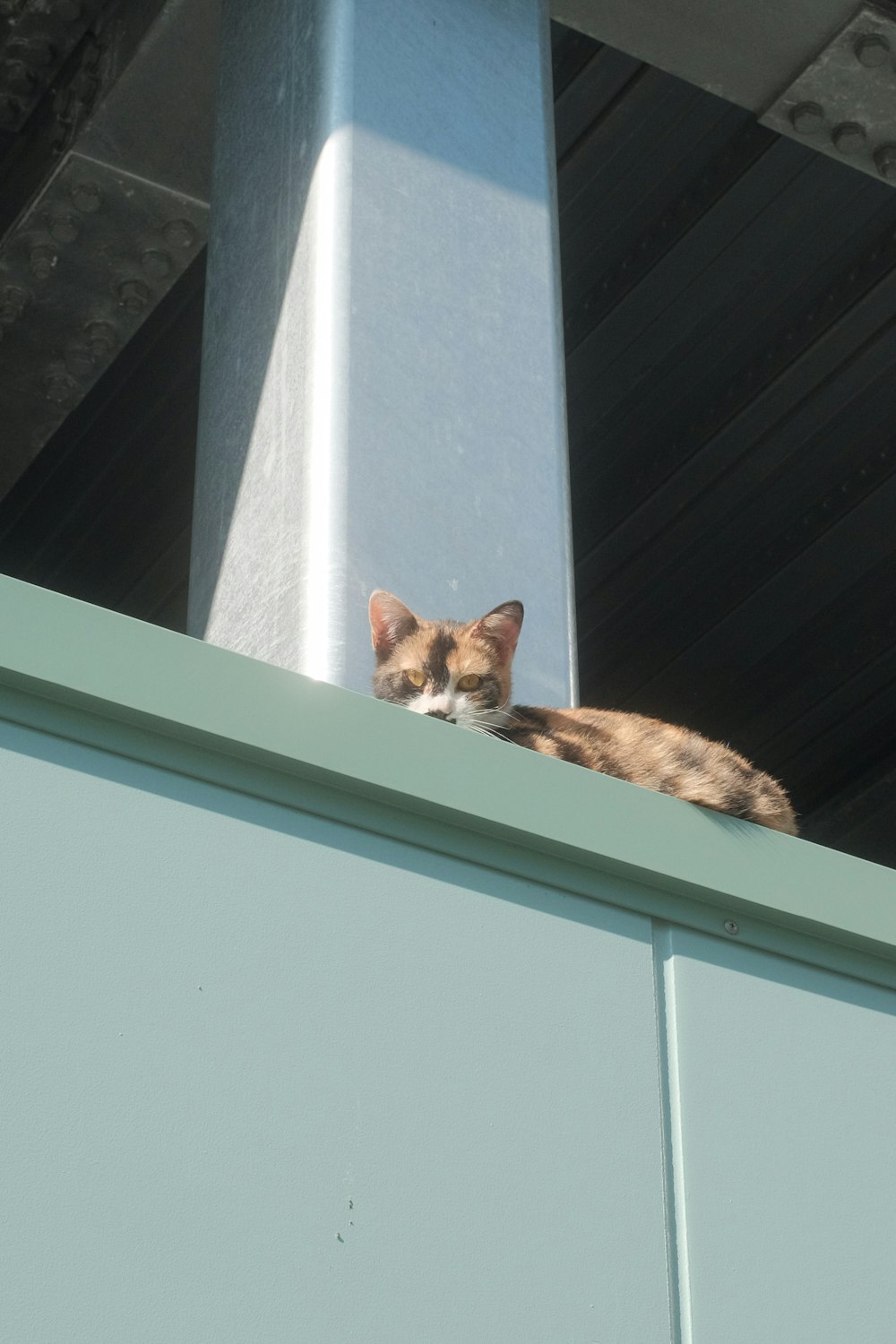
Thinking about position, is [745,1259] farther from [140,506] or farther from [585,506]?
[140,506]

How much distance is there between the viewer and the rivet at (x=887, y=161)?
368 cm

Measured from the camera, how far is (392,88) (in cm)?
265

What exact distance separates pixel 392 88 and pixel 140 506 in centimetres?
352

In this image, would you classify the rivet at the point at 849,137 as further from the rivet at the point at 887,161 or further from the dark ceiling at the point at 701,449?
the dark ceiling at the point at 701,449

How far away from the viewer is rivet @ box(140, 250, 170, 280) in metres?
4.13

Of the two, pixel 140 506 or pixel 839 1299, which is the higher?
pixel 140 506

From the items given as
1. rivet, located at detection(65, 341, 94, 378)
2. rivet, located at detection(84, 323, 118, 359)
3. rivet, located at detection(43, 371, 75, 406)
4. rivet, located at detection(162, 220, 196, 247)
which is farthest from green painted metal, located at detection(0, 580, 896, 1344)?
rivet, located at detection(43, 371, 75, 406)

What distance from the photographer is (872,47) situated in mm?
3412

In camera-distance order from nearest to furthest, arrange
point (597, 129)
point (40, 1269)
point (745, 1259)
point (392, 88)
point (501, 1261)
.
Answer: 1. point (40, 1269)
2. point (501, 1261)
3. point (745, 1259)
4. point (392, 88)
5. point (597, 129)

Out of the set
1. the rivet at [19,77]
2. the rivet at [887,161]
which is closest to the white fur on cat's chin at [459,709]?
the rivet at [887,161]

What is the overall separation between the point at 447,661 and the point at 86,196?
1803 millimetres

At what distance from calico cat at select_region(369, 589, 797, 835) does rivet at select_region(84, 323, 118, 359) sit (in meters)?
1.95

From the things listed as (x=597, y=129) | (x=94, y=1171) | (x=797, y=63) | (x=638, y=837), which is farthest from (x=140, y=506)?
(x=94, y=1171)

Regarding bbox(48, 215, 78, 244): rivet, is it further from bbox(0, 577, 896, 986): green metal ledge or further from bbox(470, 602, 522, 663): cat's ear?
bbox(0, 577, 896, 986): green metal ledge
